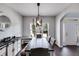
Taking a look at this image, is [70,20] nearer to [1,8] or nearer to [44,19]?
[44,19]

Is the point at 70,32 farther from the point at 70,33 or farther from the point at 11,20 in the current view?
the point at 11,20

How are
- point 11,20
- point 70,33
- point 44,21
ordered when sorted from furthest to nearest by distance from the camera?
point 44,21
point 70,33
point 11,20

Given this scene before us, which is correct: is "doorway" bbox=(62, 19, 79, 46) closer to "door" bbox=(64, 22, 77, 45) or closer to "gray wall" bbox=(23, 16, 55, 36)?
"door" bbox=(64, 22, 77, 45)

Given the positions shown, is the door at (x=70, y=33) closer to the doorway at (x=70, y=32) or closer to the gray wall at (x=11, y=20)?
the doorway at (x=70, y=32)

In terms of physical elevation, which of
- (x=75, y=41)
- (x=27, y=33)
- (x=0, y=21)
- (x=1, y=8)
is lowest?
(x=75, y=41)

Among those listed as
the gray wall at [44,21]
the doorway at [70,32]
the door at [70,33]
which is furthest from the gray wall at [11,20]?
the door at [70,33]

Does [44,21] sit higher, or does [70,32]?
[44,21]

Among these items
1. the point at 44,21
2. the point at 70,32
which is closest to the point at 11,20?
the point at 44,21

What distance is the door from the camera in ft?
20.9

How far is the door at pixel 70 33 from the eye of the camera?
20.9 feet

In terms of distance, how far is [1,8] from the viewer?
3.43 metres

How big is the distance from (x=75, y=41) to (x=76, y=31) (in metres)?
0.61

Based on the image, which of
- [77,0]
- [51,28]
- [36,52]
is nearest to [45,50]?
[36,52]

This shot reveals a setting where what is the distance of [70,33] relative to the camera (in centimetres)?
645
